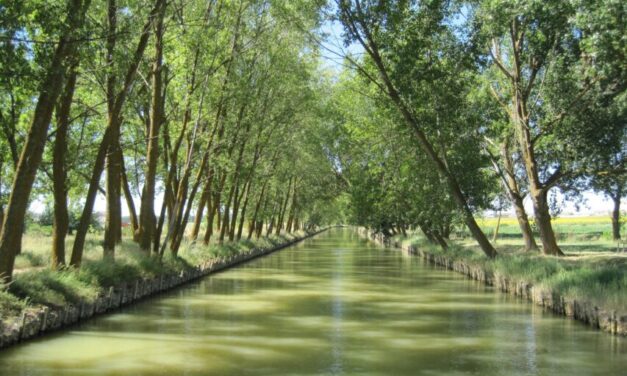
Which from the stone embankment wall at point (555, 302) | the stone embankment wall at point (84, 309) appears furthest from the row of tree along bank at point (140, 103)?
the stone embankment wall at point (555, 302)

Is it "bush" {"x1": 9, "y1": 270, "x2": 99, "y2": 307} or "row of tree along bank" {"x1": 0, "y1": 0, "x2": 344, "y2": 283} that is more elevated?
"row of tree along bank" {"x1": 0, "y1": 0, "x2": 344, "y2": 283}

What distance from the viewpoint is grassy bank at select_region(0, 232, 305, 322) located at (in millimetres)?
13016

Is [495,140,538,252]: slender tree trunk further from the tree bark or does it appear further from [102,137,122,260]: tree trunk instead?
[102,137,122,260]: tree trunk

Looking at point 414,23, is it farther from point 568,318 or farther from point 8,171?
point 8,171

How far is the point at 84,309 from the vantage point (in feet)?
49.7

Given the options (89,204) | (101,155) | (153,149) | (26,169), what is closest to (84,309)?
(89,204)

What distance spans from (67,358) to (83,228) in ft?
20.8

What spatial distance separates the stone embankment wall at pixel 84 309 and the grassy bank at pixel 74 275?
184 millimetres

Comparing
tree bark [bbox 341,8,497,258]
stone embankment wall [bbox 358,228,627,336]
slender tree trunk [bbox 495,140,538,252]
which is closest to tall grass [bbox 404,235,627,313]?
stone embankment wall [bbox 358,228,627,336]

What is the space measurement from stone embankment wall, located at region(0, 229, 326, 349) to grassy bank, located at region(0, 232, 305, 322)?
184 millimetres

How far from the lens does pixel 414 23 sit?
22953mm

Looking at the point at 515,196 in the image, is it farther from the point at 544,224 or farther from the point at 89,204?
the point at 89,204

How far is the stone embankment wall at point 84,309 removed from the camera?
1203 cm

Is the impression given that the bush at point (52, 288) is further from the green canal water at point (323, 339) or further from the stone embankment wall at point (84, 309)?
the green canal water at point (323, 339)
